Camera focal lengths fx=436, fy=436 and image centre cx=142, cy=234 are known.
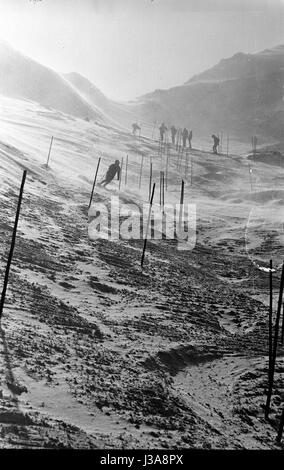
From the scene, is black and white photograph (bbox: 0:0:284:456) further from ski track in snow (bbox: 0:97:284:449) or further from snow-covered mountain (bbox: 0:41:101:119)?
snow-covered mountain (bbox: 0:41:101:119)

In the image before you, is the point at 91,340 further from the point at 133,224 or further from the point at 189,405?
the point at 133,224

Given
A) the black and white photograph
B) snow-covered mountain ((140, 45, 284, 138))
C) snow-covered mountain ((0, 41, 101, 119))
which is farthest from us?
snow-covered mountain ((140, 45, 284, 138))

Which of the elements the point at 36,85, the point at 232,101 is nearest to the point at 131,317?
the point at 36,85

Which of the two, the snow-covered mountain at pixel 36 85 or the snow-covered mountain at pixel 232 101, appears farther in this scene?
the snow-covered mountain at pixel 232 101

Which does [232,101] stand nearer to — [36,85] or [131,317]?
[36,85]

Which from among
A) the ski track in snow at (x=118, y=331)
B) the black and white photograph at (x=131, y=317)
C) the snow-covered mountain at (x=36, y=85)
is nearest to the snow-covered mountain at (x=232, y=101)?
the snow-covered mountain at (x=36, y=85)

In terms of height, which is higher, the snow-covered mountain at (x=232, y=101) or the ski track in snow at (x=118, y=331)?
the snow-covered mountain at (x=232, y=101)

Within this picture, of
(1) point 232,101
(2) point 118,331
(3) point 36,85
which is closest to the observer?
(2) point 118,331

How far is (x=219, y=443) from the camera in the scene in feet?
21.4

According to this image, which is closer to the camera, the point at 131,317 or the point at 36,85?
the point at 131,317

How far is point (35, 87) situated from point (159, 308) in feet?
230

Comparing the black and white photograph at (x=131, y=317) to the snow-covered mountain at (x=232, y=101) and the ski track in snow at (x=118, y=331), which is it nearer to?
the ski track in snow at (x=118, y=331)

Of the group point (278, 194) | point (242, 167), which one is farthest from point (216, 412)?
point (242, 167)

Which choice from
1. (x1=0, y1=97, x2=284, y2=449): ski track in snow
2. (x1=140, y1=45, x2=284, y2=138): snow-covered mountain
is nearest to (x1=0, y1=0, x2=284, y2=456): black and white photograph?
(x1=0, y1=97, x2=284, y2=449): ski track in snow
